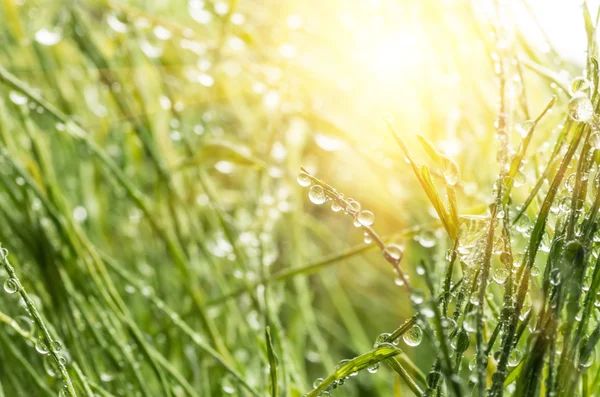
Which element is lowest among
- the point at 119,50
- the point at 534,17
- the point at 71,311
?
the point at 71,311

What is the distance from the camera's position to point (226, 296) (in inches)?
24.3

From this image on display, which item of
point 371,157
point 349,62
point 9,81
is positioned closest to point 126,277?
point 9,81

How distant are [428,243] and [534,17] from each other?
19 centimetres

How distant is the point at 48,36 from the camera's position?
32.3 inches

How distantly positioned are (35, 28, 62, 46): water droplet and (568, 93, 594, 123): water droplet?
621 millimetres

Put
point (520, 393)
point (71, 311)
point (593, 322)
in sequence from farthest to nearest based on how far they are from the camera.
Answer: point (71, 311) → point (593, 322) → point (520, 393)

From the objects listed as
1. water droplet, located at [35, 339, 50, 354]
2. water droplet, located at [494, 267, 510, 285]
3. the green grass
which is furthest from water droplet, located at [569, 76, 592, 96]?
water droplet, located at [35, 339, 50, 354]

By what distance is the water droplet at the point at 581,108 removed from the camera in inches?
13.0

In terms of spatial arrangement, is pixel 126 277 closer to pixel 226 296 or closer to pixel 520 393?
pixel 226 296

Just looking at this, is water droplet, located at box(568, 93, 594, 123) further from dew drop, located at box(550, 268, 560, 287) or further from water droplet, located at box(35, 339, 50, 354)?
water droplet, located at box(35, 339, 50, 354)

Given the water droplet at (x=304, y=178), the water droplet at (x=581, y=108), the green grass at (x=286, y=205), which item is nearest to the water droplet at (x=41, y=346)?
the green grass at (x=286, y=205)

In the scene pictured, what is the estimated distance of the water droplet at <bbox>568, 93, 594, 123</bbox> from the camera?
0.33m

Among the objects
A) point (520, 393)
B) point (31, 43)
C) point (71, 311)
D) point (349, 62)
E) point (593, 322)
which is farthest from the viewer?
point (349, 62)

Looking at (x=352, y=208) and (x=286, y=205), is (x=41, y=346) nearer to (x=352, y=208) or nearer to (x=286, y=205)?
(x=352, y=208)
